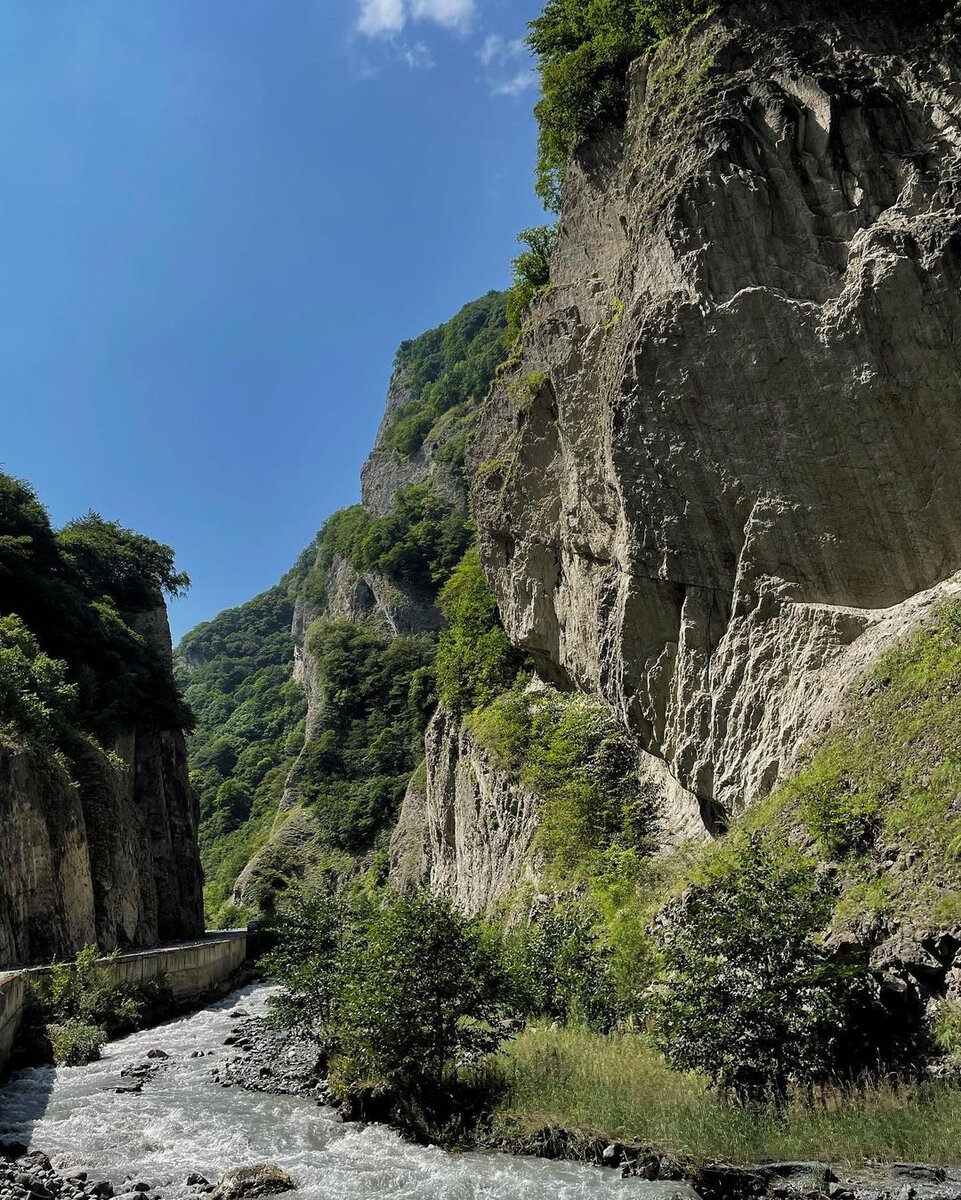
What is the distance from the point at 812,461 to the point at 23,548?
39.6 metres

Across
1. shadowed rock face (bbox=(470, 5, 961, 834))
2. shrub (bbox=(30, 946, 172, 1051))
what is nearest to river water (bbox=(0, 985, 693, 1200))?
shrub (bbox=(30, 946, 172, 1051))

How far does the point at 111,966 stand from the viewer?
23.3 meters

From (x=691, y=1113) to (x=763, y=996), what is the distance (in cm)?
166

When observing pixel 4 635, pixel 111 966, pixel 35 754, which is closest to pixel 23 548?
pixel 4 635

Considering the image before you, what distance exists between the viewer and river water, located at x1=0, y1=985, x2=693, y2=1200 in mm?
8773

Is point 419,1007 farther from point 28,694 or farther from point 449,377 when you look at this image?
point 449,377

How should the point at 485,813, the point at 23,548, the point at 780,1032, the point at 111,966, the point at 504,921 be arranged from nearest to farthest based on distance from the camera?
the point at 780,1032 → the point at 111,966 → the point at 504,921 → the point at 485,813 → the point at 23,548

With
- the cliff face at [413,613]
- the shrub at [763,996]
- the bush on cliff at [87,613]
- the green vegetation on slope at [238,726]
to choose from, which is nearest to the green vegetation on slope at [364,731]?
the cliff face at [413,613]

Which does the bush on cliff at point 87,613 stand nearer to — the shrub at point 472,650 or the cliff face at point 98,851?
the cliff face at point 98,851

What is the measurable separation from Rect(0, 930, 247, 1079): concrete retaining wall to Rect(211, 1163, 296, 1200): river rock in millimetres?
9110

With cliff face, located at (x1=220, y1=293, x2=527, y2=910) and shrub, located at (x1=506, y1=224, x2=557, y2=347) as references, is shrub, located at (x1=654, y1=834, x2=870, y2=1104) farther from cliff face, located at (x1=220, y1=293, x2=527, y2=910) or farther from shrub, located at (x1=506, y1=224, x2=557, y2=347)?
shrub, located at (x1=506, y1=224, x2=557, y2=347)

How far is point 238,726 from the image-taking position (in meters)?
101

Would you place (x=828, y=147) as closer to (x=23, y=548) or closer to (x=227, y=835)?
(x=23, y=548)

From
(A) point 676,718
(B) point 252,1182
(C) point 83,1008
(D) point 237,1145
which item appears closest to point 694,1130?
(B) point 252,1182
